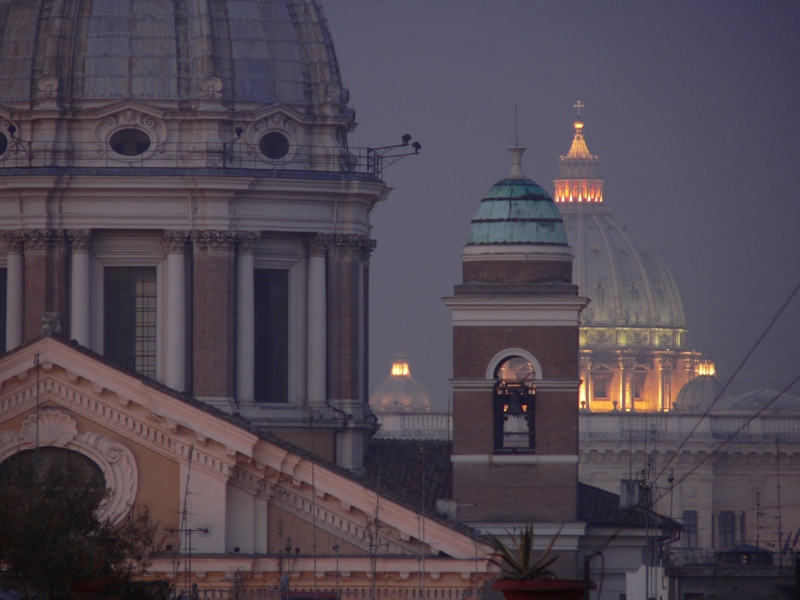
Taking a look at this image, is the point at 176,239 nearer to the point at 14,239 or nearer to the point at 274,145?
the point at 274,145

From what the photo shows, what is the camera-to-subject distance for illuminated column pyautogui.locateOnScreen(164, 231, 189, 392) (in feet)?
290

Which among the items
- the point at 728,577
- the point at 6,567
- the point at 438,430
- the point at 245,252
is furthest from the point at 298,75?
the point at 438,430

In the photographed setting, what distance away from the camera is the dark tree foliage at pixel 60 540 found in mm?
57938

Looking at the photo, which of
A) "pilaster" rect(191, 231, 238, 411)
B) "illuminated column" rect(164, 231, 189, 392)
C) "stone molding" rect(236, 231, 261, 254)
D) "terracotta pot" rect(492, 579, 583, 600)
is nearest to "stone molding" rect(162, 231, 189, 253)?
"illuminated column" rect(164, 231, 189, 392)

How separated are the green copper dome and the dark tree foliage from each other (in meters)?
22.3

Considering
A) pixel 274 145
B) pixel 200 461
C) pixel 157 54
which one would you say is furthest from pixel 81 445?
pixel 157 54

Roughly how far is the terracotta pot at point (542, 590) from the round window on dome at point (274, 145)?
141ft

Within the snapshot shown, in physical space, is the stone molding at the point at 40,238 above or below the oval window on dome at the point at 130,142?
below

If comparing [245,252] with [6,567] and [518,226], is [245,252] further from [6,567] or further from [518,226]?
[6,567]

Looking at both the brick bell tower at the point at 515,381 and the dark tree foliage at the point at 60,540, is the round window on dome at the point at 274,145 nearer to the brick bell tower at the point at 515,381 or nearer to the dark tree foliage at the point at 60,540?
the brick bell tower at the point at 515,381

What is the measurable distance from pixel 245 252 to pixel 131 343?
3976 mm

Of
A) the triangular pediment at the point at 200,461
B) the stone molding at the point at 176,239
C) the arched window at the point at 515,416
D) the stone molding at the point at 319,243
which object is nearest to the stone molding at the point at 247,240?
the stone molding at the point at 176,239

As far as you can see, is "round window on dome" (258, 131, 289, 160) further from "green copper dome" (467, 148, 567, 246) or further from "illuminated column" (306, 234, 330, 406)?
"green copper dome" (467, 148, 567, 246)

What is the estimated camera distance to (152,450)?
6938cm
